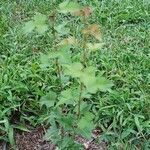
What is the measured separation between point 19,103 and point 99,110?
71 centimetres

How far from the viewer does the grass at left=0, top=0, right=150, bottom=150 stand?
3.65 meters

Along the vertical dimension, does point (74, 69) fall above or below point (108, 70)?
above

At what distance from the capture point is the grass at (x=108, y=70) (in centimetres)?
365

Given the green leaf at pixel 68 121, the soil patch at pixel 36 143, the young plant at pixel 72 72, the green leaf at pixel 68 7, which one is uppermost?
the green leaf at pixel 68 7

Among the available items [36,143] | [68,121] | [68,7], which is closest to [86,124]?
[68,121]

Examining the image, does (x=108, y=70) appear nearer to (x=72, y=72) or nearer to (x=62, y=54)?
(x=62, y=54)

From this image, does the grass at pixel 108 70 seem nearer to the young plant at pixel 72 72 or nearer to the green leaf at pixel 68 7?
the young plant at pixel 72 72

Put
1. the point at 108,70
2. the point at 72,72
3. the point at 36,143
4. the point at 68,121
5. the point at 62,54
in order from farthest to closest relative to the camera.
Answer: the point at 108,70, the point at 36,143, the point at 68,121, the point at 62,54, the point at 72,72

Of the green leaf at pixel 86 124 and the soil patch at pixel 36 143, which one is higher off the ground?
the green leaf at pixel 86 124

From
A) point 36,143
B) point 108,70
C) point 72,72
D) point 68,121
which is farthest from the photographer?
point 108,70

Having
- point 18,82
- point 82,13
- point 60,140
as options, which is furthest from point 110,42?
point 82,13

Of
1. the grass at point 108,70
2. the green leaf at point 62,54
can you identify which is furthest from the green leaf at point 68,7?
the grass at point 108,70

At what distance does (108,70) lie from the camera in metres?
4.21

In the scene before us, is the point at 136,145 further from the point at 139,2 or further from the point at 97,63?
the point at 139,2
